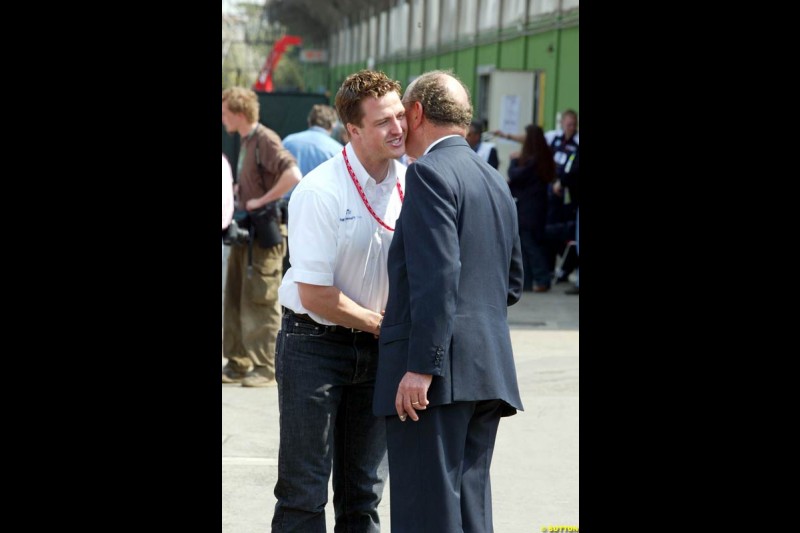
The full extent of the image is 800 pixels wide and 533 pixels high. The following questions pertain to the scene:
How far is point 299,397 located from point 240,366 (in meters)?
4.73

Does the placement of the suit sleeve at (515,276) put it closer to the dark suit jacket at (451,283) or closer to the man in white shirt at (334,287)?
the dark suit jacket at (451,283)

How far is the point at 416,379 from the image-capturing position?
12.5 ft

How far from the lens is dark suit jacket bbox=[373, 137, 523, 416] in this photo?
3.76 m

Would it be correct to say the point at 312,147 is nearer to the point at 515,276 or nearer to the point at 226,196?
the point at 226,196

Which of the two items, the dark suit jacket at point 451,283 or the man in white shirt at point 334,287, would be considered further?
the man in white shirt at point 334,287

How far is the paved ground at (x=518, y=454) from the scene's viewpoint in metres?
5.67

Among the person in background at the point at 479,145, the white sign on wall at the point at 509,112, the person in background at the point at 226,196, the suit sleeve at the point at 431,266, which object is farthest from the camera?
the white sign on wall at the point at 509,112

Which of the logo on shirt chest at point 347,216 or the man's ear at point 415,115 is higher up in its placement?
the man's ear at point 415,115

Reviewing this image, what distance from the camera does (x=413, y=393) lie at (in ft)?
12.5

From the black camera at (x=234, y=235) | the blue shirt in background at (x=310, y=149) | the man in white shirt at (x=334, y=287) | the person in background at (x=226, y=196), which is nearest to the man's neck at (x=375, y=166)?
the man in white shirt at (x=334, y=287)

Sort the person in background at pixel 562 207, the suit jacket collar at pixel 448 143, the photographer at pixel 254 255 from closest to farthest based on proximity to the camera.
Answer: the suit jacket collar at pixel 448 143
the photographer at pixel 254 255
the person in background at pixel 562 207

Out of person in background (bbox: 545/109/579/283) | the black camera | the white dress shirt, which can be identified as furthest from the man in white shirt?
person in background (bbox: 545/109/579/283)
